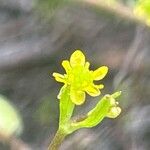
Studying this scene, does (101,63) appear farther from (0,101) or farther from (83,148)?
(0,101)

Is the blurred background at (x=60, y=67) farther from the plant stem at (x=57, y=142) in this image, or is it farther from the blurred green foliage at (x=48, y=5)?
the plant stem at (x=57, y=142)

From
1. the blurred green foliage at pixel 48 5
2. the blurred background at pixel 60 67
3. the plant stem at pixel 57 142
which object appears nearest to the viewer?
the plant stem at pixel 57 142

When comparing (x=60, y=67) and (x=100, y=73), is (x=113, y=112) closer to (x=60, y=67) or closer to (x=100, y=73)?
(x=100, y=73)

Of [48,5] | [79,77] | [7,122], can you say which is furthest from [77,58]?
[48,5]

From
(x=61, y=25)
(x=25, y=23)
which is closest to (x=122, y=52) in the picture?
(x=61, y=25)

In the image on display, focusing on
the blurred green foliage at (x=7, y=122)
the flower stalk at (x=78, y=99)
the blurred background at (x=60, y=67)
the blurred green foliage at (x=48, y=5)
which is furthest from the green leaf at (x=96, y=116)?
the blurred background at (x=60, y=67)

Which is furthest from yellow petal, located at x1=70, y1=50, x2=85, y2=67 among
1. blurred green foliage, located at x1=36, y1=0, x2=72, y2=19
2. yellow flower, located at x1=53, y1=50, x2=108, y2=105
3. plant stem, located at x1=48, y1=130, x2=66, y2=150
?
blurred green foliage, located at x1=36, y1=0, x2=72, y2=19

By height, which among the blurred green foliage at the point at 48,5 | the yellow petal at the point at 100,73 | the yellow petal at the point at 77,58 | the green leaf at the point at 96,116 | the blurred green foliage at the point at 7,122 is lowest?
the green leaf at the point at 96,116
